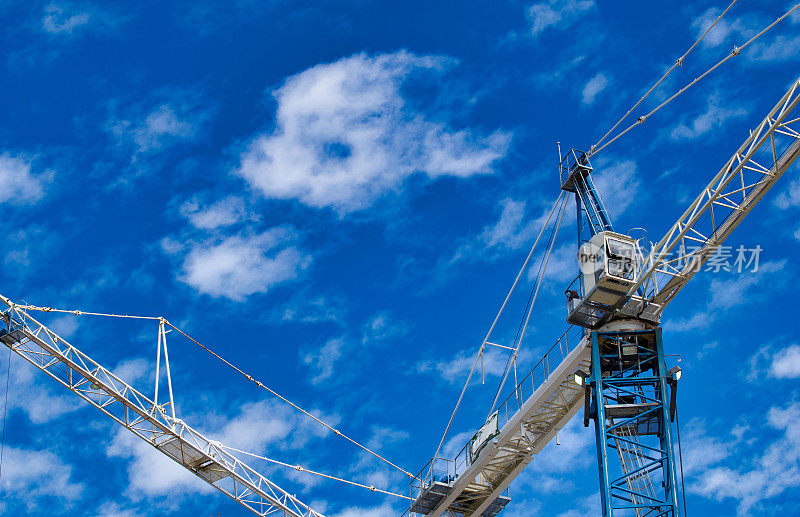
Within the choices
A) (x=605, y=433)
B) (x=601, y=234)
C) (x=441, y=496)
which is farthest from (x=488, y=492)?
(x=601, y=234)

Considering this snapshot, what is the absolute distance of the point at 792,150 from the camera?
57.2m

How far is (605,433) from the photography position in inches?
2371

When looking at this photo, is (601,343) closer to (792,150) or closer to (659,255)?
(659,255)

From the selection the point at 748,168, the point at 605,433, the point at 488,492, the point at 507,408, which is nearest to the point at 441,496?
the point at 488,492

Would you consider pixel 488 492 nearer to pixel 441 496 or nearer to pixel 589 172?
pixel 441 496

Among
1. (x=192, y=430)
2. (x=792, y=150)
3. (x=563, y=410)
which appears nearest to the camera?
(x=792, y=150)

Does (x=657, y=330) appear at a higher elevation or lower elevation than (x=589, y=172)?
lower

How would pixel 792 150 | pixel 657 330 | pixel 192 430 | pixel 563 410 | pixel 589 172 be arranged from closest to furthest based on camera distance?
pixel 792 150 → pixel 657 330 → pixel 563 410 → pixel 589 172 → pixel 192 430

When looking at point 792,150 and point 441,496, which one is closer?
point 792,150

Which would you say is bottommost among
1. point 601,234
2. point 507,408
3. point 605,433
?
point 605,433

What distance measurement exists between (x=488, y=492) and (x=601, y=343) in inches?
583

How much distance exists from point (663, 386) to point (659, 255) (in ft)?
22.2

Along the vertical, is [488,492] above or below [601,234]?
below

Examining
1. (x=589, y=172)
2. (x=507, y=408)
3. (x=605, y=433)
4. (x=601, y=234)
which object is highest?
(x=589, y=172)
